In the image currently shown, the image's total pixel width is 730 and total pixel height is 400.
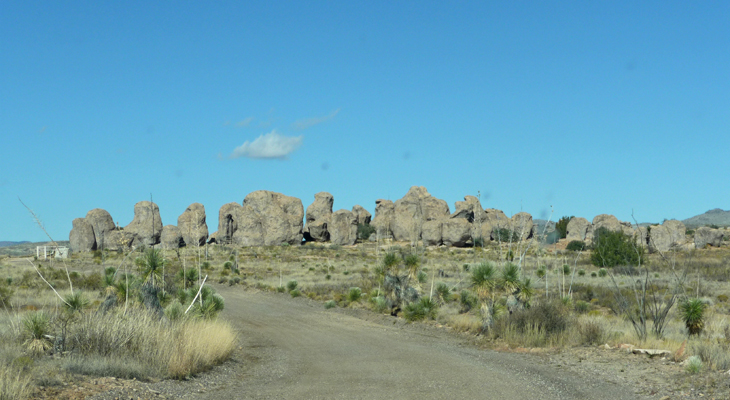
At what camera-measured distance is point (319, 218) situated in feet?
307

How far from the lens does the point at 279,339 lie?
17672 millimetres

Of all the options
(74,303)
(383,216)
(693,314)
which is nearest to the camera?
(74,303)

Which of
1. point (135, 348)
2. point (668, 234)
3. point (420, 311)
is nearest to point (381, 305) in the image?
point (420, 311)

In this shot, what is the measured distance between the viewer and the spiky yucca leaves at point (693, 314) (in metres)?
15.5

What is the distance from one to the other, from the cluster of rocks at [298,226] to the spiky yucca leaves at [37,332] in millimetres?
68855

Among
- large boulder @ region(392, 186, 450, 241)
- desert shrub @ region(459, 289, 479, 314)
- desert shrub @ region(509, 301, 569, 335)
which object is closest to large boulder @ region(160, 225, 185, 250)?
large boulder @ region(392, 186, 450, 241)

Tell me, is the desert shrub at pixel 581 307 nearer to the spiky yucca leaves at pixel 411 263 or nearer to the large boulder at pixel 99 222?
the spiky yucca leaves at pixel 411 263

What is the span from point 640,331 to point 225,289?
2398cm

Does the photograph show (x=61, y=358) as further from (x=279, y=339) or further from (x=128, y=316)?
(x=279, y=339)

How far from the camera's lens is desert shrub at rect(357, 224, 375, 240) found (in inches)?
3925

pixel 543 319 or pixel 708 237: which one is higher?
pixel 708 237

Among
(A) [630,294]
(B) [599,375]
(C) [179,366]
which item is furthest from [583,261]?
(C) [179,366]

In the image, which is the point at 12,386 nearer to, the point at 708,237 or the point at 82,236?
the point at 82,236

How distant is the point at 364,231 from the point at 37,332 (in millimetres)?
89981
